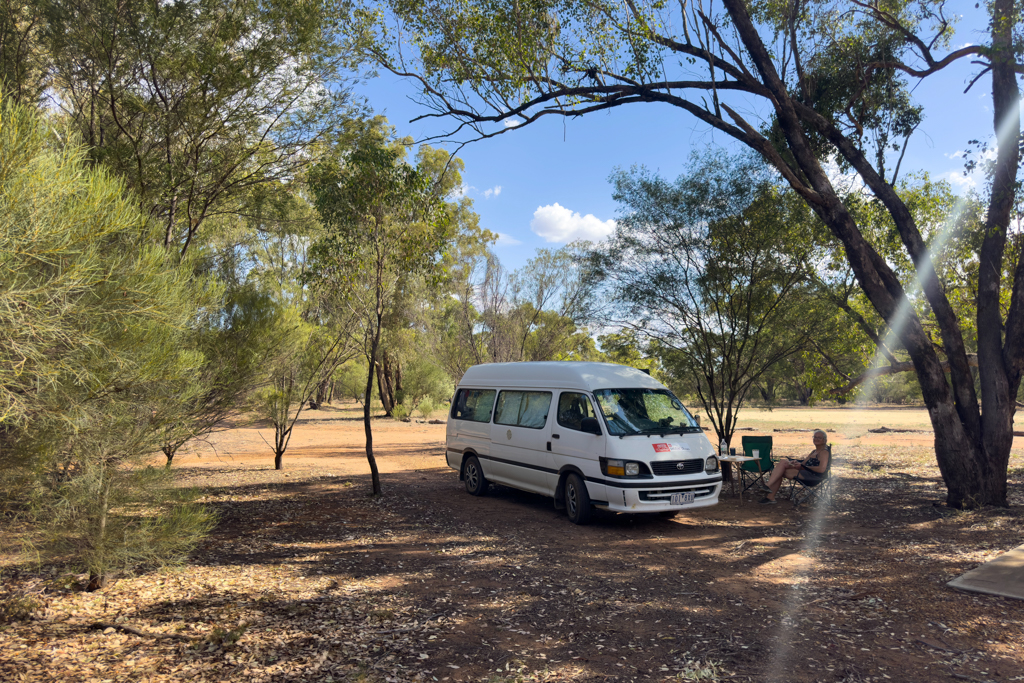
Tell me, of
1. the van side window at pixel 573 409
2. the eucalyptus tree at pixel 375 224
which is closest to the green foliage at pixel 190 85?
the eucalyptus tree at pixel 375 224

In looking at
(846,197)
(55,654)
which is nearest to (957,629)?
(55,654)

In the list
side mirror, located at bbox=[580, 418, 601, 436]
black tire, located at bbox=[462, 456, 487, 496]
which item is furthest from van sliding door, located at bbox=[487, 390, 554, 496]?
side mirror, located at bbox=[580, 418, 601, 436]

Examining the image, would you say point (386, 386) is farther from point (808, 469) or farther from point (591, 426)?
point (591, 426)

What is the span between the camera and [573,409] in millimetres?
9039

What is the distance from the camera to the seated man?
387 inches

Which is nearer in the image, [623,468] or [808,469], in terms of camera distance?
[623,468]

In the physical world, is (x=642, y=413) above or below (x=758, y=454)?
above

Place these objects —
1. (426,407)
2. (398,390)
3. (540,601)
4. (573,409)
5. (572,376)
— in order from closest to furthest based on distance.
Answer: (540,601) < (573,409) < (572,376) < (426,407) < (398,390)

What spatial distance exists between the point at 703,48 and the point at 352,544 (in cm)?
934

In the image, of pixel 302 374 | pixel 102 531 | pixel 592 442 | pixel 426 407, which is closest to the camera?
pixel 102 531

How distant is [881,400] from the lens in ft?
191

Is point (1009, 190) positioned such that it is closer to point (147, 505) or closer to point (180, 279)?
point (180, 279)

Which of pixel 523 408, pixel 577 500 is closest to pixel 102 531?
pixel 577 500

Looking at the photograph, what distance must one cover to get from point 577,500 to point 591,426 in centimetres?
105
